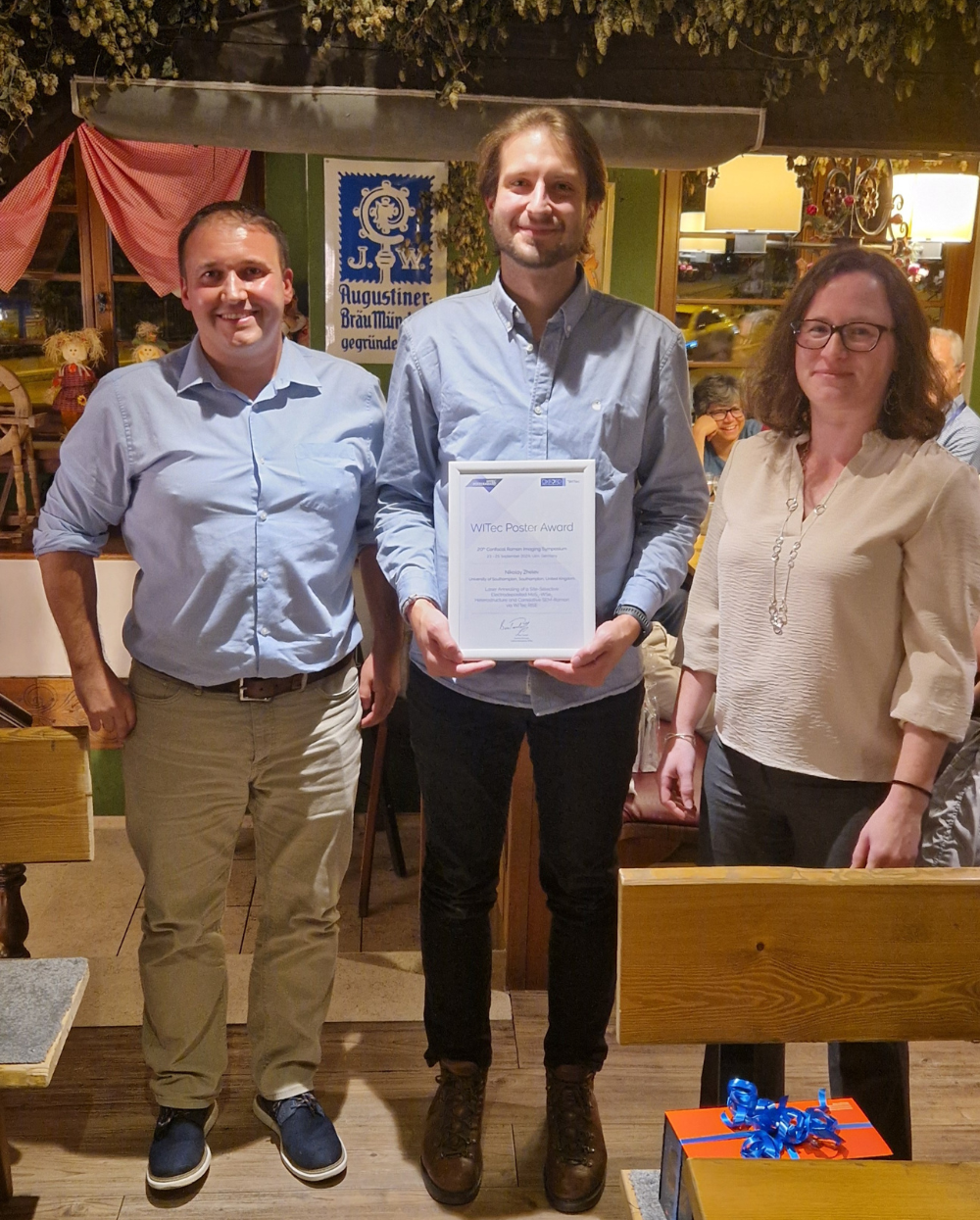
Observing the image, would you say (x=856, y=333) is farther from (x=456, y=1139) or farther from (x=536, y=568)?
(x=456, y=1139)

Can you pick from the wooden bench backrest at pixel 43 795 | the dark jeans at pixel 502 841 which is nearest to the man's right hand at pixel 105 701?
the wooden bench backrest at pixel 43 795

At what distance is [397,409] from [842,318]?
776 millimetres

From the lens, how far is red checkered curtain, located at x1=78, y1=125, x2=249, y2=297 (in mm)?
3754

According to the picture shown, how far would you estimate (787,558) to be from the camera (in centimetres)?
177

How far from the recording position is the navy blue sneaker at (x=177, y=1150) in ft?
7.12

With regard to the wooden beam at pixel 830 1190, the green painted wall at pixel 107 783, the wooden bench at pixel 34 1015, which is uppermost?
the wooden beam at pixel 830 1190

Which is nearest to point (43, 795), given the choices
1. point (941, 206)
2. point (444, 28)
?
point (444, 28)

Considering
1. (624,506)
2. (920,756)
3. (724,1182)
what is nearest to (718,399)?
(624,506)

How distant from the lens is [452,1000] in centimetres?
220

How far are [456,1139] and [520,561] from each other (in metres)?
1.17

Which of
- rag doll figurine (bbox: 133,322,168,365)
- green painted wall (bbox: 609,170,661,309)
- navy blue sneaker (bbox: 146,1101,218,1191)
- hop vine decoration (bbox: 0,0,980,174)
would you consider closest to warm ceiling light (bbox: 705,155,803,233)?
green painted wall (bbox: 609,170,661,309)

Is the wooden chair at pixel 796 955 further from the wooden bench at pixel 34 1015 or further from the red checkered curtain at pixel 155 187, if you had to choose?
the red checkered curtain at pixel 155 187

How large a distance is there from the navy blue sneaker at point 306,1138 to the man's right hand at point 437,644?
1026 mm
